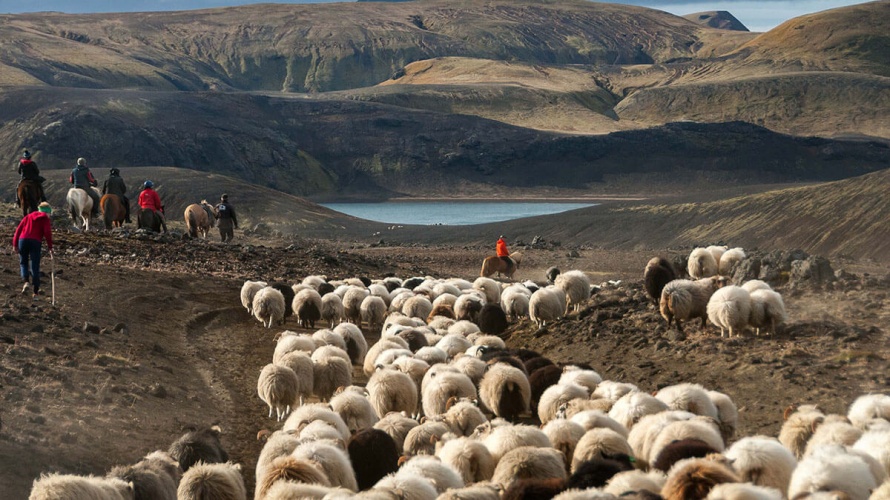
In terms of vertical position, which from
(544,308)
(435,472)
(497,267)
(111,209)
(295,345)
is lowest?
(497,267)

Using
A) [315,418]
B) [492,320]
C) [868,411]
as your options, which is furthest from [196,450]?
[492,320]

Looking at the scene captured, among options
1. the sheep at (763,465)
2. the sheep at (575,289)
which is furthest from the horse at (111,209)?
the sheep at (763,465)

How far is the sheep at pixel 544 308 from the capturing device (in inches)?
784

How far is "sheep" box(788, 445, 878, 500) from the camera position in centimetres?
816

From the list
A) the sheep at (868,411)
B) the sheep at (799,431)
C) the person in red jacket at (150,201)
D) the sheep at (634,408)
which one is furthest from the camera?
the person in red jacket at (150,201)

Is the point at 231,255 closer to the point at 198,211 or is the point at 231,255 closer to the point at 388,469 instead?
the point at 198,211

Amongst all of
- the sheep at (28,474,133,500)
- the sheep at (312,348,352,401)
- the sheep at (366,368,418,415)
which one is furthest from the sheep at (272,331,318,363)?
the sheep at (28,474,133,500)

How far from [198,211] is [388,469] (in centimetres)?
2392

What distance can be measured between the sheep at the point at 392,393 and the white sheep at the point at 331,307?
7864 millimetres

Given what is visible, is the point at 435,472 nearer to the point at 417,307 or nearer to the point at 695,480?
the point at 695,480

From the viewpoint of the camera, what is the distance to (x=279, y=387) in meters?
13.1

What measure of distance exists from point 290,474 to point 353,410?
10.4 ft

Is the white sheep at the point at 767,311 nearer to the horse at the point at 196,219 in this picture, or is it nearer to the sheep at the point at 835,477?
the sheep at the point at 835,477

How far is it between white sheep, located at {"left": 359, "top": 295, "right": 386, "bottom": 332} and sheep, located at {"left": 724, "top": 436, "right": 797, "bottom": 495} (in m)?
12.7
